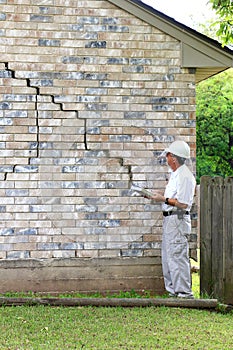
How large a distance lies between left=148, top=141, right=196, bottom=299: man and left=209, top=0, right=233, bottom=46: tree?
6.01ft

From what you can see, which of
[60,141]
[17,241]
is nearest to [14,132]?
[60,141]

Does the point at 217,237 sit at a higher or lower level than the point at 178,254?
higher

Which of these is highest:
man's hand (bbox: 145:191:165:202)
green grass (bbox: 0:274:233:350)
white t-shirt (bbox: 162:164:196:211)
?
white t-shirt (bbox: 162:164:196:211)

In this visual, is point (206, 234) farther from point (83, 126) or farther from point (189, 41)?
point (189, 41)

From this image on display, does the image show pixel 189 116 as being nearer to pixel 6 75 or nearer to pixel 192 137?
pixel 192 137

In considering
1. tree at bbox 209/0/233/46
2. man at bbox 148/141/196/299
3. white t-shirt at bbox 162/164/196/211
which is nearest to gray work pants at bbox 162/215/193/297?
man at bbox 148/141/196/299

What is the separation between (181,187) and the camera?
8812 millimetres

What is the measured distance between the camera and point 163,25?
30.6ft

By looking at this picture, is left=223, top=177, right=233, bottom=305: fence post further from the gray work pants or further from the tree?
the tree

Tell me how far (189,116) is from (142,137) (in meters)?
0.67

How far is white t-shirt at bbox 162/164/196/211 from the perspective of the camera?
8.79 m

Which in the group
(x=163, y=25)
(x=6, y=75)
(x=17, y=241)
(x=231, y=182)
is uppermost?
(x=163, y=25)

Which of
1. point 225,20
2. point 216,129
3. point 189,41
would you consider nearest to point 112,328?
point 189,41

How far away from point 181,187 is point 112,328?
2134 mm
